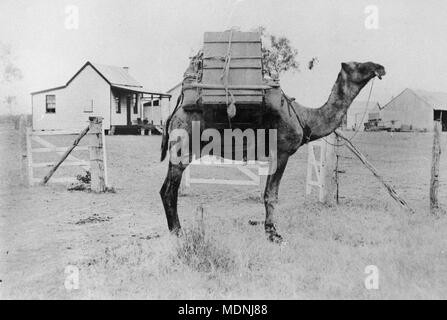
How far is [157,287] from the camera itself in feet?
16.2

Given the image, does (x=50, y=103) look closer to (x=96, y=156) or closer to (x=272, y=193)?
(x=96, y=156)

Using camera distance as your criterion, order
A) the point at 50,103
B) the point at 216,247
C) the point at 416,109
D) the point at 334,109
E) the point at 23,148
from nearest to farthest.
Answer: the point at 216,247
the point at 334,109
the point at 23,148
the point at 50,103
the point at 416,109

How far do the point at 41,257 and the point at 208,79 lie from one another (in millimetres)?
3240

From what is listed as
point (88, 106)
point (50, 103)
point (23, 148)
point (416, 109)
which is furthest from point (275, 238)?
point (416, 109)

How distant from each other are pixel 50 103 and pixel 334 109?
966 inches

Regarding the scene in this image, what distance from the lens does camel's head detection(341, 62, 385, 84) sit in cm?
705

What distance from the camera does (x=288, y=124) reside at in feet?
23.0

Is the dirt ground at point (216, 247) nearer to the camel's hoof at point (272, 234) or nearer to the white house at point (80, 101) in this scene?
the camel's hoof at point (272, 234)

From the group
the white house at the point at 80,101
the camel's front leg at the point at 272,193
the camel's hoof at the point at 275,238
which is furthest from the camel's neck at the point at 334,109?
the white house at the point at 80,101

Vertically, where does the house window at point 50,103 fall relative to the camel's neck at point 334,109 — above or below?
above

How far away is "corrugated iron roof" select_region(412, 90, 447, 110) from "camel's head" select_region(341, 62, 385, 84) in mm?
40833

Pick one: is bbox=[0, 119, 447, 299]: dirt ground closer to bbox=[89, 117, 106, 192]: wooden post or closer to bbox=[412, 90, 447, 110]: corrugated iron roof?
bbox=[89, 117, 106, 192]: wooden post

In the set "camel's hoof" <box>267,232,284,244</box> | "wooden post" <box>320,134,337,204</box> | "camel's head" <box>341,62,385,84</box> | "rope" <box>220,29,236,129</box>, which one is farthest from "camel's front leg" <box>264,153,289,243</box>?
"wooden post" <box>320,134,337,204</box>

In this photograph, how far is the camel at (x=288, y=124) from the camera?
6855 mm
